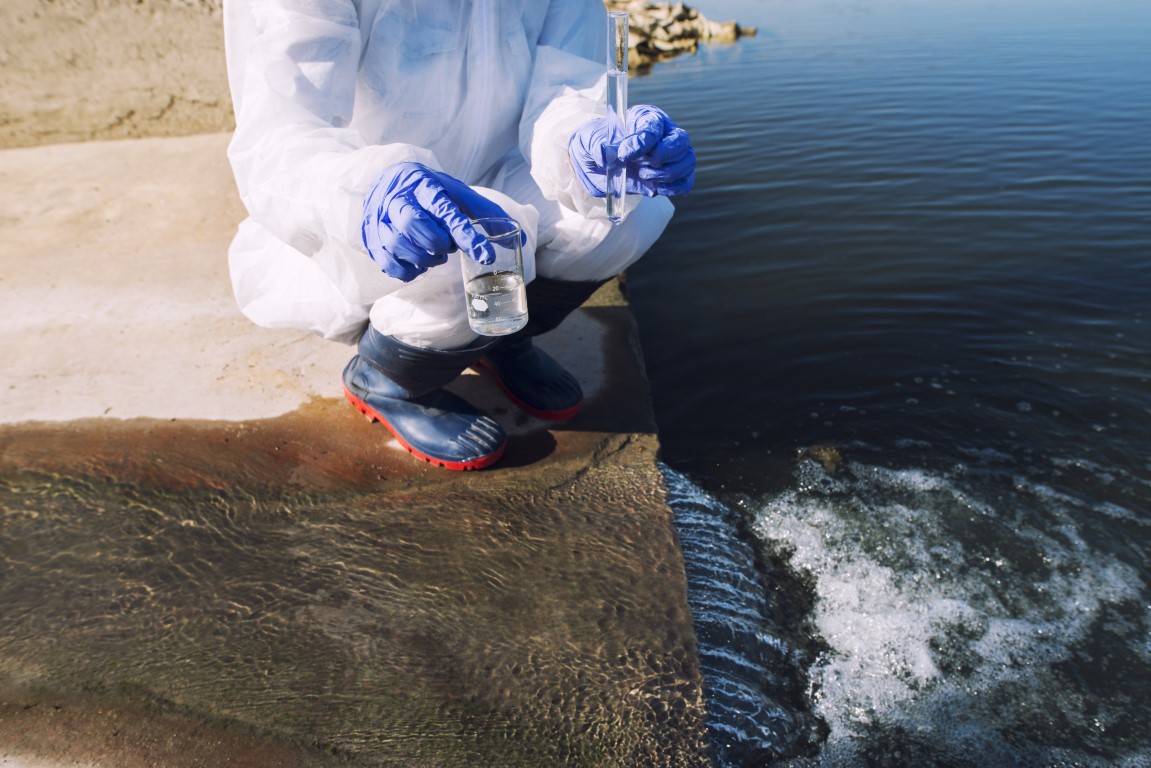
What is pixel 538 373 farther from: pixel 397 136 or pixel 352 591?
pixel 352 591

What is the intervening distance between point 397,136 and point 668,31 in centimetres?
863

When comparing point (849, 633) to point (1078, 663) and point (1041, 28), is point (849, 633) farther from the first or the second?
point (1041, 28)

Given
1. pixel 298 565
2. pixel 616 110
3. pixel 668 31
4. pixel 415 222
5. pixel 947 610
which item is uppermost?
pixel 616 110

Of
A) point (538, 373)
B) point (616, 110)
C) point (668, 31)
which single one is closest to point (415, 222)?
point (616, 110)

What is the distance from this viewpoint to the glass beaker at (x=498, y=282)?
1.66 metres

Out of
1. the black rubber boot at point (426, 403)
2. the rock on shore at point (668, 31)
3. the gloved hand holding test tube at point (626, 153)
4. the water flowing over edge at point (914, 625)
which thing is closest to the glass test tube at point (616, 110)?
the gloved hand holding test tube at point (626, 153)

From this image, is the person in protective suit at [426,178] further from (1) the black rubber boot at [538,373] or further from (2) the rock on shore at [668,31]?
(2) the rock on shore at [668,31]

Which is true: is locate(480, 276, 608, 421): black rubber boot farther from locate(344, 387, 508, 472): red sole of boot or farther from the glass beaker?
the glass beaker

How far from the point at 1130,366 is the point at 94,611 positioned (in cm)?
327

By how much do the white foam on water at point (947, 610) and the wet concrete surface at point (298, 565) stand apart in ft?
1.33

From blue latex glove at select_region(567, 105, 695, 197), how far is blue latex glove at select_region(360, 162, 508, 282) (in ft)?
1.31

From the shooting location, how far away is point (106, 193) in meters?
3.77

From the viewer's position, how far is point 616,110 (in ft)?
5.85

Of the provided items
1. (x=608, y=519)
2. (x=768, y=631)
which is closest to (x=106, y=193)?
(x=608, y=519)
